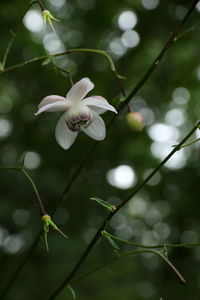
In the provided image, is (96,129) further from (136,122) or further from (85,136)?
(85,136)

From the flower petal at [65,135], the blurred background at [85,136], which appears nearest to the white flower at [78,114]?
the flower petal at [65,135]

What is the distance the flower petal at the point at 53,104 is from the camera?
2.41 feet

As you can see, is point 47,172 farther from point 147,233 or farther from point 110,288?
point 147,233

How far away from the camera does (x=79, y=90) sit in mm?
784

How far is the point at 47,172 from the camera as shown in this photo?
3.80 meters

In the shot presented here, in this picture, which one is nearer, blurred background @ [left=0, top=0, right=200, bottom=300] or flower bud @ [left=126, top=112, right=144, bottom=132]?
flower bud @ [left=126, top=112, right=144, bottom=132]

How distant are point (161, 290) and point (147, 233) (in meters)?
1.33

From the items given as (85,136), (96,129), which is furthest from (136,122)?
(85,136)

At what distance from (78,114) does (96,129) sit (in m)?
0.04

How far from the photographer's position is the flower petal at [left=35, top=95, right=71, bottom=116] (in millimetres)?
734

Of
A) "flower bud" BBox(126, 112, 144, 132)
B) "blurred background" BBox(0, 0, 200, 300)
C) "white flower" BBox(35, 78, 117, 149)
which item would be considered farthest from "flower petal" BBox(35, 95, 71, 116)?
"blurred background" BBox(0, 0, 200, 300)

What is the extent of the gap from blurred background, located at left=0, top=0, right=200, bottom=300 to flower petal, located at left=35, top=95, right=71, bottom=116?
2.78 meters

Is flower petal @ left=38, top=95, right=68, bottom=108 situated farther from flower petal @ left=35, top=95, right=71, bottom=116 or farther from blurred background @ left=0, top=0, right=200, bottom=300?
blurred background @ left=0, top=0, right=200, bottom=300

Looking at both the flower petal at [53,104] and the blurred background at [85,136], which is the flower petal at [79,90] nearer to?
the flower petal at [53,104]
